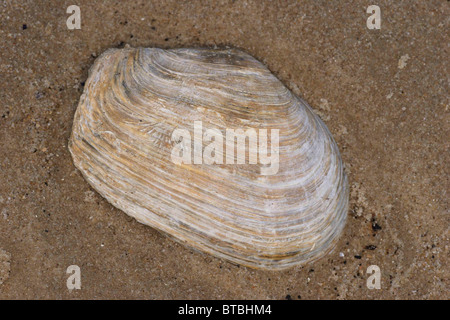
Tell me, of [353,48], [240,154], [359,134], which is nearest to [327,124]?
[359,134]

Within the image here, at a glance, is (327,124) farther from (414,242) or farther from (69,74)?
(69,74)

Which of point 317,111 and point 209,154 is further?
point 317,111

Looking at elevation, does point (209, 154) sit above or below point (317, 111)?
below

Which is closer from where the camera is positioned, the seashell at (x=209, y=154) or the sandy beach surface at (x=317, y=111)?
the seashell at (x=209, y=154)

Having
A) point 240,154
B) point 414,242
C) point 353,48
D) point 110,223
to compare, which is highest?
point 353,48

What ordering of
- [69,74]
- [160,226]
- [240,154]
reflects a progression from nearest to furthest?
[240,154]
[160,226]
[69,74]

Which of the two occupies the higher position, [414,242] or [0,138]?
[0,138]

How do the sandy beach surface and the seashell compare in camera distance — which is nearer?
the seashell

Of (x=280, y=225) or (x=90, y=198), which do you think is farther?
(x=90, y=198)
